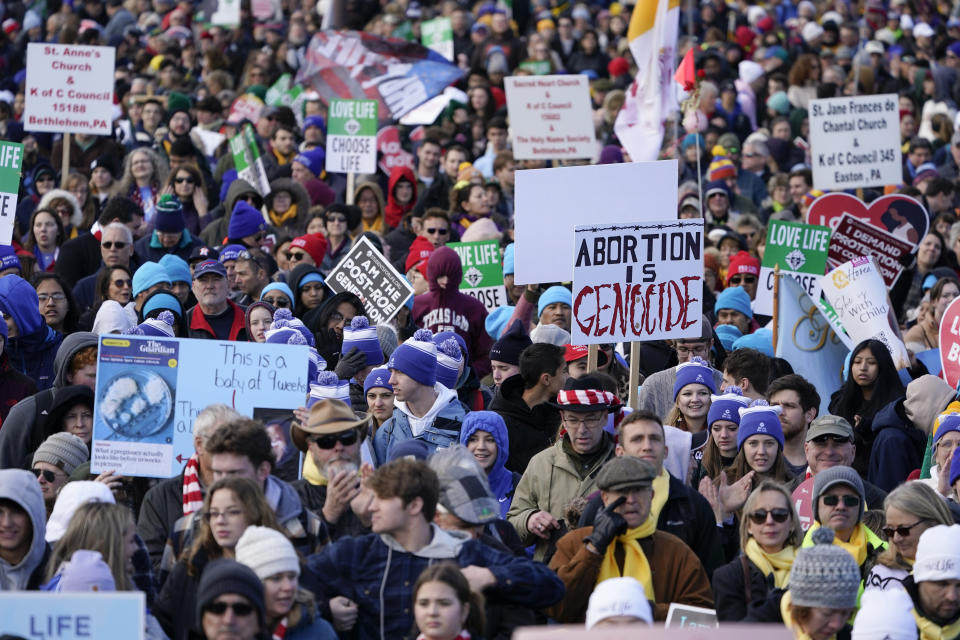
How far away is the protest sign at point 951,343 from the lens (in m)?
11.6

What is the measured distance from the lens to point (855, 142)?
18.0m

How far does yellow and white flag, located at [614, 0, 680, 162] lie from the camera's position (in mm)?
16078

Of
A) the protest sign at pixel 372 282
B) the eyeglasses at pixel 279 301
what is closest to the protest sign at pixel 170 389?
the eyeglasses at pixel 279 301

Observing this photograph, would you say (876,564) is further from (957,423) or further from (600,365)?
(600,365)

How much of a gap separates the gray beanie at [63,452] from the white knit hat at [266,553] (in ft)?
6.72

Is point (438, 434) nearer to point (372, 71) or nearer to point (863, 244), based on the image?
point (863, 244)

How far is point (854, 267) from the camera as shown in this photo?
1230 centimetres

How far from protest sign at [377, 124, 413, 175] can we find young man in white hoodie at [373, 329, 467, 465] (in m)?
10.4

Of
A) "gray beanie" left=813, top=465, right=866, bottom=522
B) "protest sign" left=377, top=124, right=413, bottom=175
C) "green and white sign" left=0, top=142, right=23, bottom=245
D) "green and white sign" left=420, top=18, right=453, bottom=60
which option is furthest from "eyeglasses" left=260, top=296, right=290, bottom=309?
"green and white sign" left=420, top=18, right=453, bottom=60

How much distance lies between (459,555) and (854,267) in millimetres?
5975

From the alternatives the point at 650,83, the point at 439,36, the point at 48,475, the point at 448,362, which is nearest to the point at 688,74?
the point at 650,83

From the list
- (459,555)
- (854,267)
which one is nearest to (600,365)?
(854,267)

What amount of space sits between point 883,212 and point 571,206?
4.66m

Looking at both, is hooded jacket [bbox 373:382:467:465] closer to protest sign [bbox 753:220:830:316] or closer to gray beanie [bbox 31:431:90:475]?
gray beanie [bbox 31:431:90:475]
